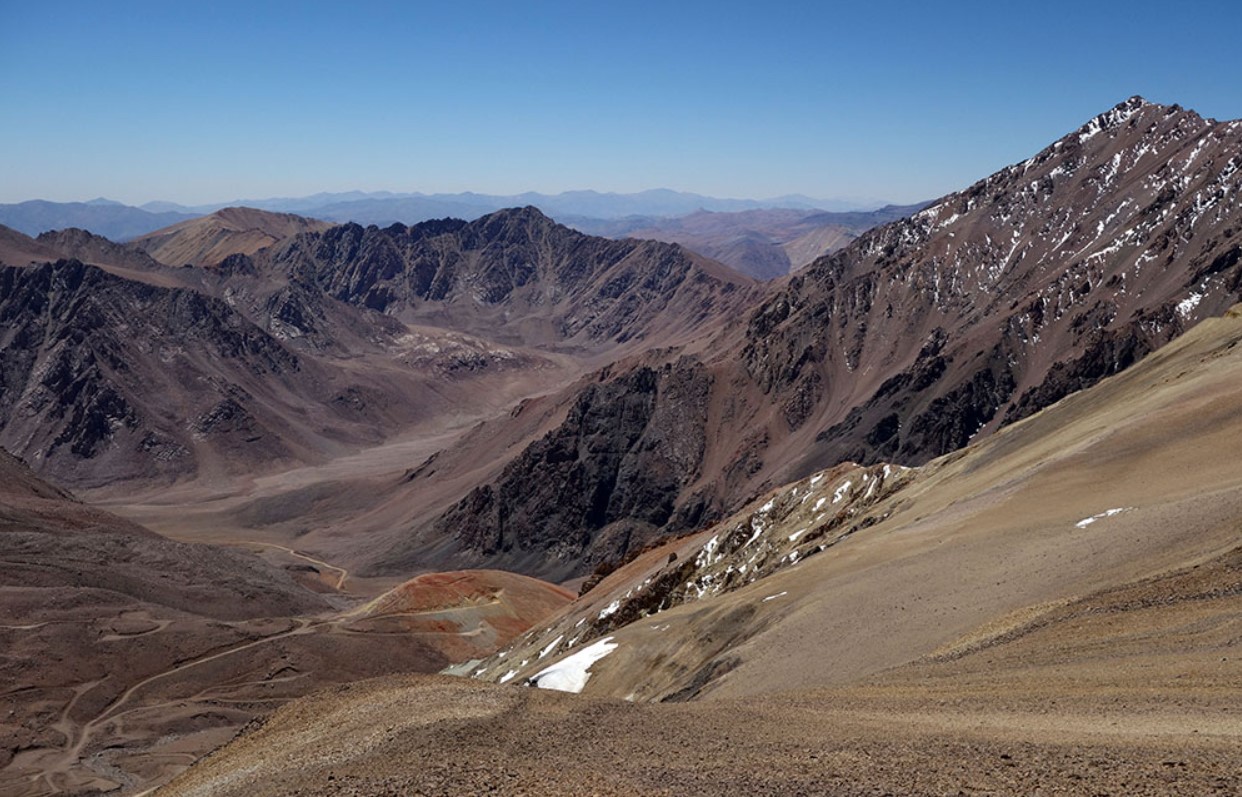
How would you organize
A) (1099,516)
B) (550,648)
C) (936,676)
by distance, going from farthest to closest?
(550,648) < (1099,516) < (936,676)

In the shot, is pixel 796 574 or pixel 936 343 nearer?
pixel 796 574

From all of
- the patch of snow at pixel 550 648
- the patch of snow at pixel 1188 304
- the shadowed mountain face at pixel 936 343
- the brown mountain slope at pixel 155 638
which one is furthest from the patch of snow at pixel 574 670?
the patch of snow at pixel 1188 304

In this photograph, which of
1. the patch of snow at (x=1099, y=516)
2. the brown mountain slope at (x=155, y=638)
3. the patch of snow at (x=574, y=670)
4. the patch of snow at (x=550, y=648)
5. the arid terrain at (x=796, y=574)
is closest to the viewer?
the arid terrain at (x=796, y=574)

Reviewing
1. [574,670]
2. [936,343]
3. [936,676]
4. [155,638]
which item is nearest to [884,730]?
[936,676]

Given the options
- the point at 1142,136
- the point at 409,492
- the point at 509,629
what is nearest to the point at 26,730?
the point at 509,629

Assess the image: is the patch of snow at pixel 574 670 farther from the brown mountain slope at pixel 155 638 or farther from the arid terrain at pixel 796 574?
the brown mountain slope at pixel 155 638

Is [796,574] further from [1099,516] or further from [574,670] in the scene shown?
[1099,516]
